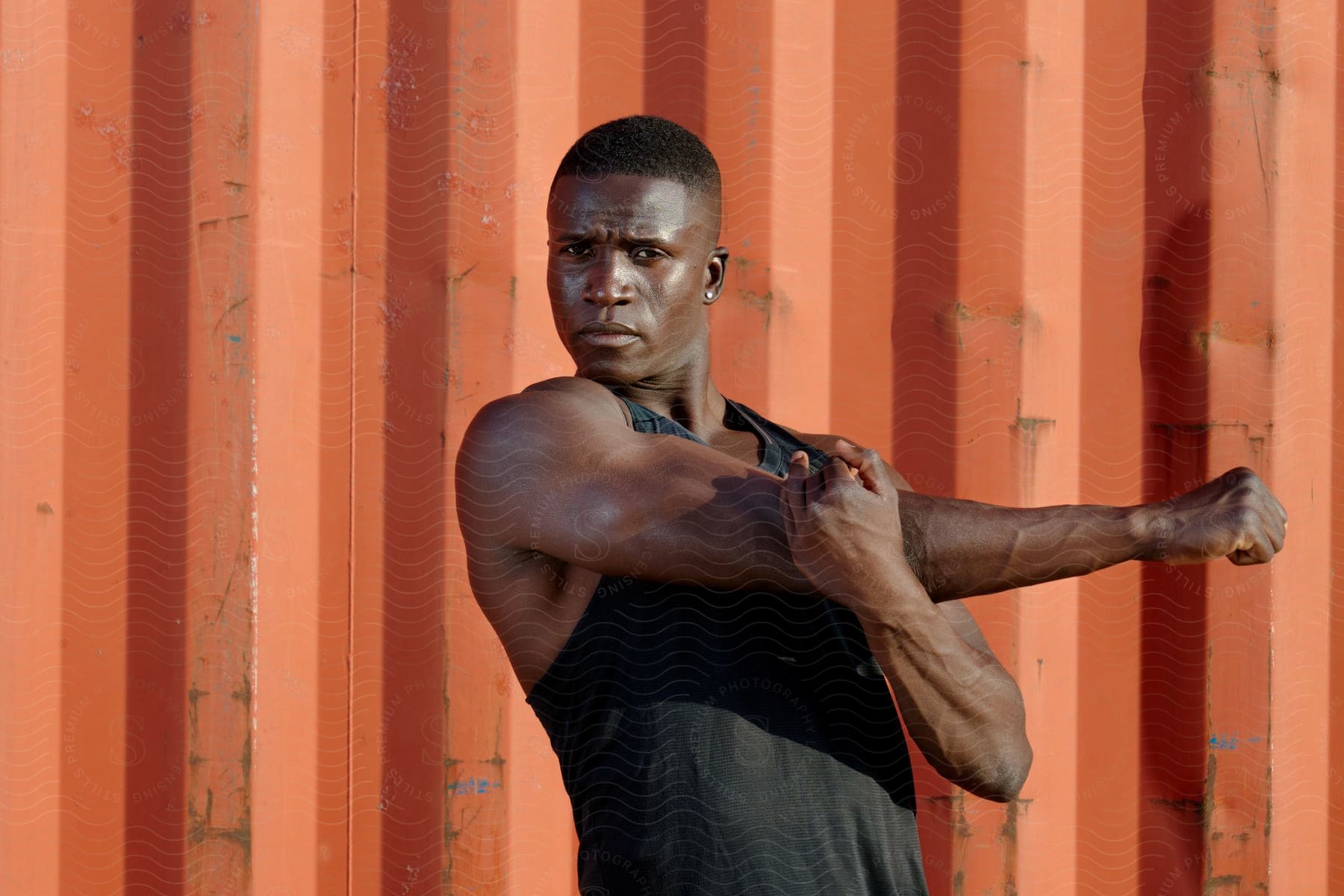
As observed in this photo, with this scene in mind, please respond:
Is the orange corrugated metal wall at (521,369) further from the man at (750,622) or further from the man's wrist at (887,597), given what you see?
the man's wrist at (887,597)

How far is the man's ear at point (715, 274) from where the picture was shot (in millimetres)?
1166

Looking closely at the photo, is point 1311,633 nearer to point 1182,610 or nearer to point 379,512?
point 1182,610

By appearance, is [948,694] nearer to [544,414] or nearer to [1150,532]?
[1150,532]

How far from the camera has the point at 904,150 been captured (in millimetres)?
1771

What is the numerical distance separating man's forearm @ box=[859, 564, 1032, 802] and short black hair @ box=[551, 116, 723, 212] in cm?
43

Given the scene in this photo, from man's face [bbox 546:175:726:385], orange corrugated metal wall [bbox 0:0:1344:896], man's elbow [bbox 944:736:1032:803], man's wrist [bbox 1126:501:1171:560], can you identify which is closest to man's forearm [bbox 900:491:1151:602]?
man's wrist [bbox 1126:501:1171:560]

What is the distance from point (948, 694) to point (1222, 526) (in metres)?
0.23

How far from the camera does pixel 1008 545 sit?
912 millimetres

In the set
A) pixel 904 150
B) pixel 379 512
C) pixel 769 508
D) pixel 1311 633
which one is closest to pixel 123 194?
pixel 379 512

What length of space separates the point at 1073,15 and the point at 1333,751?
1.12 m

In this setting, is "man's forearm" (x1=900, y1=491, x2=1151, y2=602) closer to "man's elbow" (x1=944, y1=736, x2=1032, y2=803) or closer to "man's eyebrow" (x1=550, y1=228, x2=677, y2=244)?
"man's elbow" (x1=944, y1=736, x2=1032, y2=803)

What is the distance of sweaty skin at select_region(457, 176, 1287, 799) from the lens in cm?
87

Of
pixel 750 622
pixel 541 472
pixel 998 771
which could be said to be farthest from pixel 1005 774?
pixel 541 472

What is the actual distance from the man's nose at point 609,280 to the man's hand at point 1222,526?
45cm
